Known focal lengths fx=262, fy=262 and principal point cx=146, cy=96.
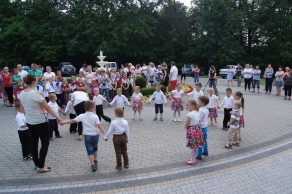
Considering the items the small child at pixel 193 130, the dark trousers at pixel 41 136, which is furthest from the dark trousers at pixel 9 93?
the small child at pixel 193 130

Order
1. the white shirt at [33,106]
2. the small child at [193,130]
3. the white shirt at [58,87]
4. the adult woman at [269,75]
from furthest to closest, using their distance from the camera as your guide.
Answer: the adult woman at [269,75]
the white shirt at [58,87]
the small child at [193,130]
the white shirt at [33,106]

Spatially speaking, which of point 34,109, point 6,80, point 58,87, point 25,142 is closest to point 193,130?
point 34,109

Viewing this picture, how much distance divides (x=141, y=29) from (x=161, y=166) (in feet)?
104

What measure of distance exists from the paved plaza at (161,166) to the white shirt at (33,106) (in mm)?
1222

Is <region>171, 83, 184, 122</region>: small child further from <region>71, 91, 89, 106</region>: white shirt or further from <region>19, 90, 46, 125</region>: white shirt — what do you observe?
<region>19, 90, 46, 125</region>: white shirt

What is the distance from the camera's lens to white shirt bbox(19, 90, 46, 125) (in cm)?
534

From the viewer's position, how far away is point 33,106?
5.37 metres

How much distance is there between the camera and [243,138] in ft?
26.8

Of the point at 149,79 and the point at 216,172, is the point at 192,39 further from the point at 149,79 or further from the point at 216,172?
the point at 216,172

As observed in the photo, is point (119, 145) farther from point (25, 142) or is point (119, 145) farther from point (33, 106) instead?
point (25, 142)

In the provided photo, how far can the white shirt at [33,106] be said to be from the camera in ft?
17.5

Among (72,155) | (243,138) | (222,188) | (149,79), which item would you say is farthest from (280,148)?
(149,79)

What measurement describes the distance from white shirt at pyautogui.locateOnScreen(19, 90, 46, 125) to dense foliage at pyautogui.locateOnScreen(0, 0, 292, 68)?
29.9 m

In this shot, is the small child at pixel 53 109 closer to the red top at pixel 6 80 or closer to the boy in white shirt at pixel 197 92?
the boy in white shirt at pixel 197 92
